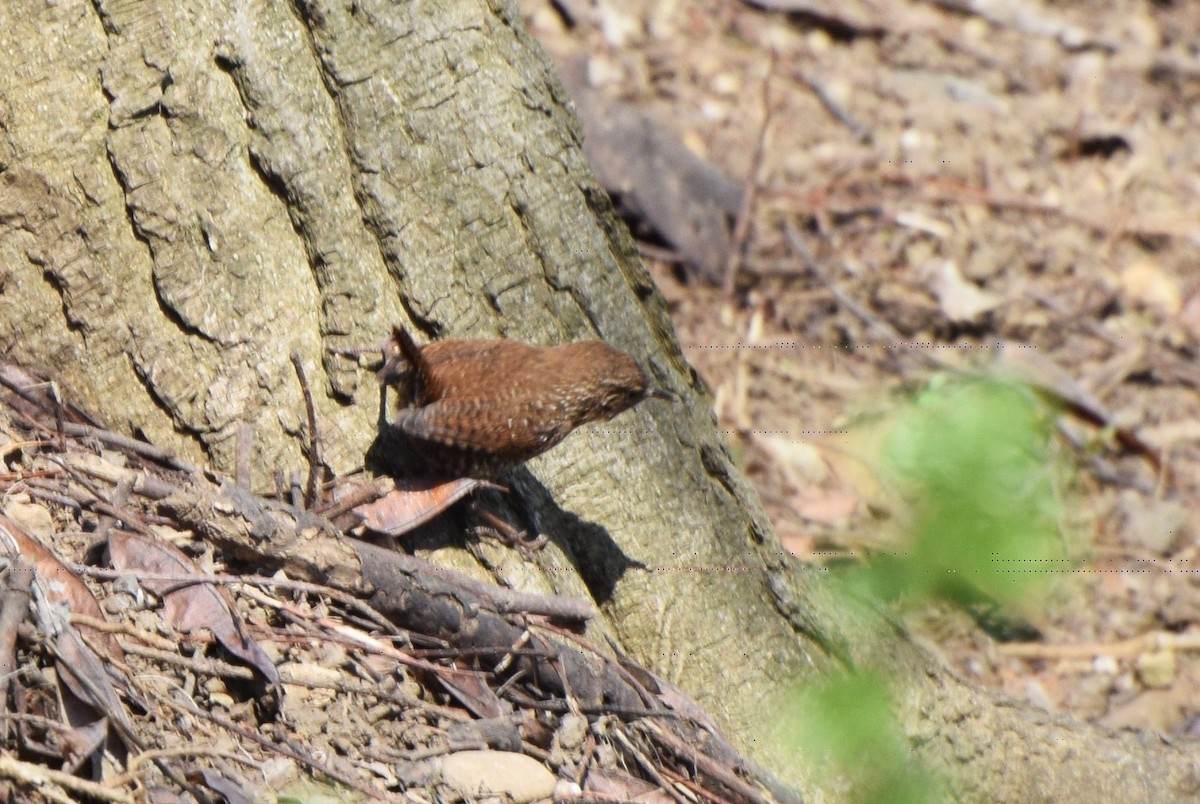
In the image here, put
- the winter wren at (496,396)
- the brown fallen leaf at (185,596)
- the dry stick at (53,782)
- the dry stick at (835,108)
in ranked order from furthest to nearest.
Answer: the dry stick at (835,108), the winter wren at (496,396), the brown fallen leaf at (185,596), the dry stick at (53,782)

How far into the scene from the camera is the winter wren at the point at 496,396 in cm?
304

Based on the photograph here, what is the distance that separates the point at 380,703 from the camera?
266cm

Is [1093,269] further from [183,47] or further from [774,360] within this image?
[183,47]

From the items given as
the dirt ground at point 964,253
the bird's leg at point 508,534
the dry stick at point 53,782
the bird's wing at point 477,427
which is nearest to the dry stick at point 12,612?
the dry stick at point 53,782

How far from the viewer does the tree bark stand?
2.90 meters

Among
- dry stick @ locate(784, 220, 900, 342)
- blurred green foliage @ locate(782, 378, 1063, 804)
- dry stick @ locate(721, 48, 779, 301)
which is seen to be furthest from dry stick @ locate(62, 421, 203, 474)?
dry stick @ locate(784, 220, 900, 342)

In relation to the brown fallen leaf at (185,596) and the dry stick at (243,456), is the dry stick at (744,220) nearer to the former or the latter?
the dry stick at (243,456)

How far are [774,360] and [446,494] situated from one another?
10.8 ft

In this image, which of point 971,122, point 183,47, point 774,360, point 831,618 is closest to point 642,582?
point 831,618

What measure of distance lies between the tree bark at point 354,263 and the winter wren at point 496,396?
0.31 feet

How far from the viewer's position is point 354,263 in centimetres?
303

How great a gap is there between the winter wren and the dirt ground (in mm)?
1886

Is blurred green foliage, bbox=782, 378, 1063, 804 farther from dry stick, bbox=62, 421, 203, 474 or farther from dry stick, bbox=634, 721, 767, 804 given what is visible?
dry stick, bbox=62, 421, 203, 474

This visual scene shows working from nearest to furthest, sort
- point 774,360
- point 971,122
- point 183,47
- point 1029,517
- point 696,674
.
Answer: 1. point 1029,517
2. point 183,47
3. point 696,674
4. point 774,360
5. point 971,122
